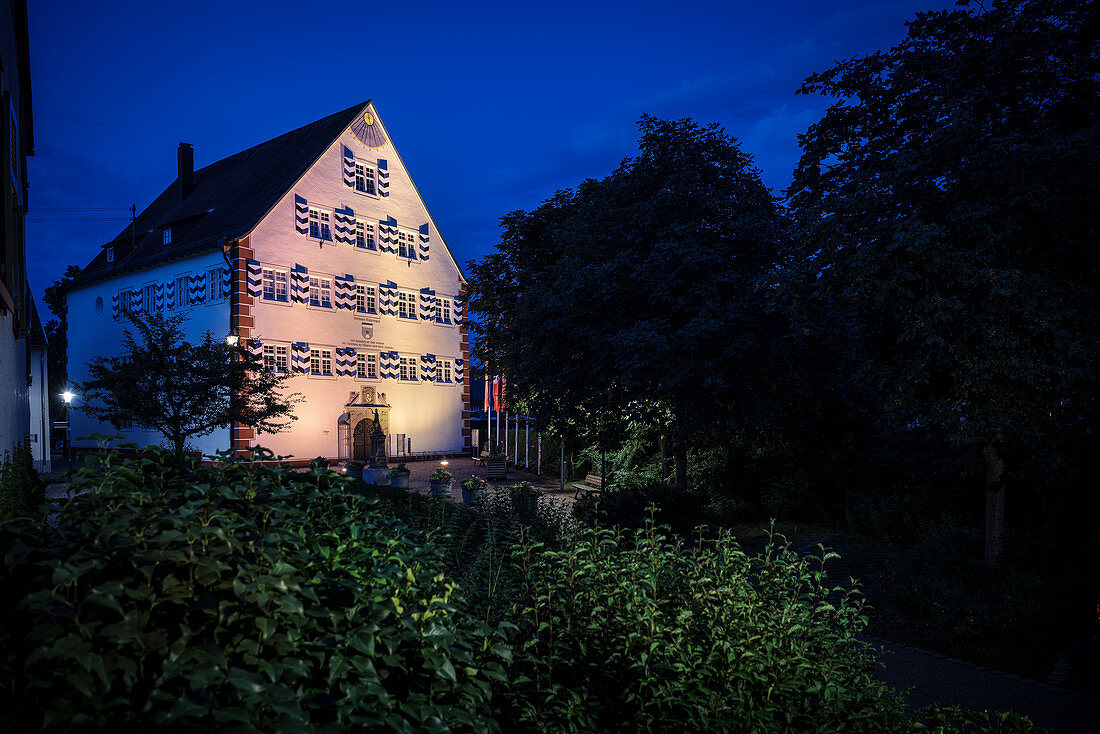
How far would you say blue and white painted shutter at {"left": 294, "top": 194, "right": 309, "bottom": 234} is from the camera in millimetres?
29000

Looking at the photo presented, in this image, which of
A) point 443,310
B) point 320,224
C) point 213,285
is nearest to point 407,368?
point 443,310

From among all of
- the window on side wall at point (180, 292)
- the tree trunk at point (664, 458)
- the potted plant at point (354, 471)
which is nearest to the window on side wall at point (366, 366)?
the window on side wall at point (180, 292)

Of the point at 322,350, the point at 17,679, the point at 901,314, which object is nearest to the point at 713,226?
the point at 901,314

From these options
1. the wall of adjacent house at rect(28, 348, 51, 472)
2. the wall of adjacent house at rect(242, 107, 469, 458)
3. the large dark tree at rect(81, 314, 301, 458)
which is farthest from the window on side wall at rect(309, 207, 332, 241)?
the wall of adjacent house at rect(28, 348, 51, 472)

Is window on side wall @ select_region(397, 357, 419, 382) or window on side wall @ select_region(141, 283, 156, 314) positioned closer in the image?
window on side wall @ select_region(141, 283, 156, 314)

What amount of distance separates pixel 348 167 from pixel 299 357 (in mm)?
9498

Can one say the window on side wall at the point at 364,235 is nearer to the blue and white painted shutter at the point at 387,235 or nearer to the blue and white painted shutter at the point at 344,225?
the blue and white painted shutter at the point at 344,225

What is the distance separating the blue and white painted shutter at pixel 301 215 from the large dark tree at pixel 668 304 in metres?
15.9

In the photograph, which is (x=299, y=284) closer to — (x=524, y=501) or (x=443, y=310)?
(x=443, y=310)

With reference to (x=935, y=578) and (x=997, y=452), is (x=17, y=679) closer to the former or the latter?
(x=935, y=578)

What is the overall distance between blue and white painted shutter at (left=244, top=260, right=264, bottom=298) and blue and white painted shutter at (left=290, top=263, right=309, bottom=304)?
1428mm

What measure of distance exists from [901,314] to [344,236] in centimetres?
2649

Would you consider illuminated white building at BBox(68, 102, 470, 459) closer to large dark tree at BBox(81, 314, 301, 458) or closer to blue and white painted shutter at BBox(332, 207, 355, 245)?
blue and white painted shutter at BBox(332, 207, 355, 245)

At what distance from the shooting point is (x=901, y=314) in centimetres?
922
